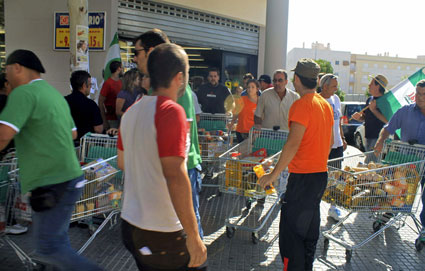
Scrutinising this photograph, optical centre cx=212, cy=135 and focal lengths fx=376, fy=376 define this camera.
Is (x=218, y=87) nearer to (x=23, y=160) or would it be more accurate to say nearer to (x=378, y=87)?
(x=378, y=87)

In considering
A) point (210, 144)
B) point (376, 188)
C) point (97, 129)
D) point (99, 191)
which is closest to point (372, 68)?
point (210, 144)

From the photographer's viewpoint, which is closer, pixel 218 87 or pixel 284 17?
pixel 218 87

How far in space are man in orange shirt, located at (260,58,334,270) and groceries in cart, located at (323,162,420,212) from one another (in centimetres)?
85

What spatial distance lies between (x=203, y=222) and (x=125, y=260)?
151cm

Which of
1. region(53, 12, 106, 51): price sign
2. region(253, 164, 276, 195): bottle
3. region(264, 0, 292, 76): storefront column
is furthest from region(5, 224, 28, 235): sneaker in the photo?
region(264, 0, 292, 76): storefront column

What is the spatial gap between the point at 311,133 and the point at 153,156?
1.81m

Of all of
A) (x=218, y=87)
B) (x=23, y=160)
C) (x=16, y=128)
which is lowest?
(x=23, y=160)

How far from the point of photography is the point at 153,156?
6.43ft

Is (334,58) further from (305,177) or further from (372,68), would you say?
(305,177)

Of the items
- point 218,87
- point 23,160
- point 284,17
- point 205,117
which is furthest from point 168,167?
point 284,17

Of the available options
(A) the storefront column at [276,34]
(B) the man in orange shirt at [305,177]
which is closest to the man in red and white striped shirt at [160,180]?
(B) the man in orange shirt at [305,177]

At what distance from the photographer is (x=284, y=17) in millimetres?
11617

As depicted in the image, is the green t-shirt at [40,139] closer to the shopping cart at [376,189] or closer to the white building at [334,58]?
the shopping cart at [376,189]

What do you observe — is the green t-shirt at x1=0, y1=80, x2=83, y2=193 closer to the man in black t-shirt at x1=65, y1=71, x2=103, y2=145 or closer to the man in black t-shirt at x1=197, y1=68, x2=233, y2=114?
the man in black t-shirt at x1=65, y1=71, x2=103, y2=145
